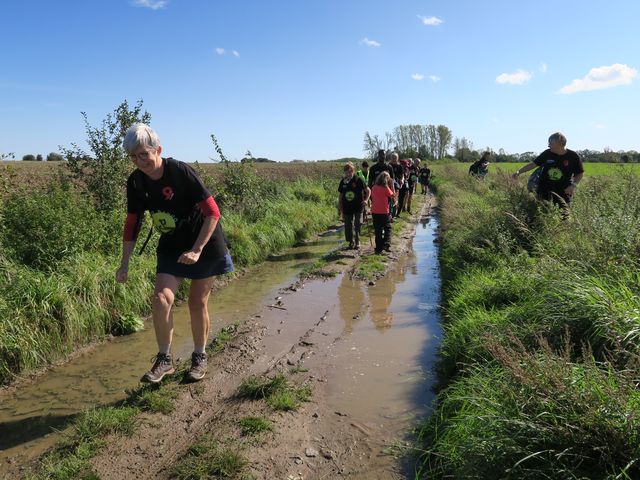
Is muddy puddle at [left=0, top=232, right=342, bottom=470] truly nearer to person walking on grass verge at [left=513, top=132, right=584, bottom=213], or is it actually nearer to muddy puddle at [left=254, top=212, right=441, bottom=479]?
muddy puddle at [left=254, top=212, right=441, bottom=479]

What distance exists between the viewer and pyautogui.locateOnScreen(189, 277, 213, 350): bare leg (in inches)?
161

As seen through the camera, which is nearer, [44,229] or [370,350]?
[370,350]

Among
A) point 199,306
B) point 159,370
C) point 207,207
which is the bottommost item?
point 159,370

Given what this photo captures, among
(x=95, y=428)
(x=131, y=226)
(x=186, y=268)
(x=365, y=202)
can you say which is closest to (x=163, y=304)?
(x=186, y=268)

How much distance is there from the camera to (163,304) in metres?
3.87

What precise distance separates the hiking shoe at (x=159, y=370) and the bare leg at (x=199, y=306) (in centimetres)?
33

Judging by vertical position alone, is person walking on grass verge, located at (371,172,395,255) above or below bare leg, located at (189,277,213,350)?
above

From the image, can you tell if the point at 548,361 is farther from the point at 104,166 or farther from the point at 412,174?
the point at 412,174

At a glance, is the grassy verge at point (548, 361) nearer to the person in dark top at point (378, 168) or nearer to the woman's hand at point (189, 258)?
the woman's hand at point (189, 258)

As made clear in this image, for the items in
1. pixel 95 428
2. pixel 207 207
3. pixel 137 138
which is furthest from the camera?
pixel 207 207

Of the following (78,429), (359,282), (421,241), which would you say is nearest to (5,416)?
(78,429)

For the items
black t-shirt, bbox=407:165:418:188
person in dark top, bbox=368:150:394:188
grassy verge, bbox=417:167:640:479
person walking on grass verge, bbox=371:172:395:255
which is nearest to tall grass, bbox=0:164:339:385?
grassy verge, bbox=417:167:640:479

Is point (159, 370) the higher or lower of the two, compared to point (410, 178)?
lower

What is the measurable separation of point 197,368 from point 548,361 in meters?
3.11
